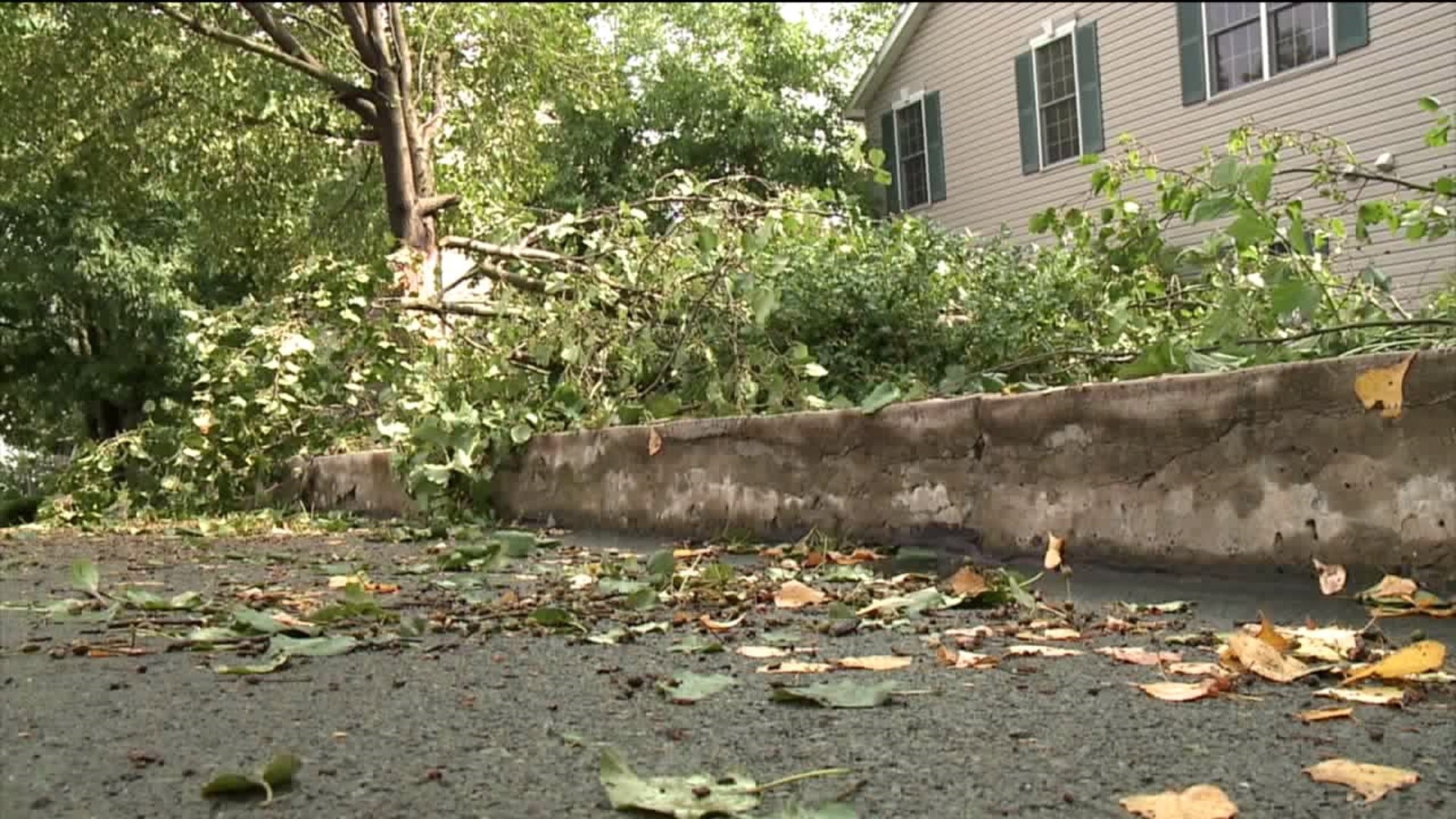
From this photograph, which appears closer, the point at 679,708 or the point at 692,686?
the point at 679,708

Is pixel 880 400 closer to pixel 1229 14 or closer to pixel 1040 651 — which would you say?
pixel 1040 651

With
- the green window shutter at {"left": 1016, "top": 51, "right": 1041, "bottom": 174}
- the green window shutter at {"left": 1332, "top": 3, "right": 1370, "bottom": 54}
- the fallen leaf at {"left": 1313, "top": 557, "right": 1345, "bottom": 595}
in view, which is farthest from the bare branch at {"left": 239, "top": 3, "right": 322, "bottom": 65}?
the fallen leaf at {"left": 1313, "top": 557, "right": 1345, "bottom": 595}

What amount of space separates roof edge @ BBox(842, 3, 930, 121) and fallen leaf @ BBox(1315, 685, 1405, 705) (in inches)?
585

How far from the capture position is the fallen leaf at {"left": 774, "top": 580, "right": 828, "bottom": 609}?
3322 millimetres

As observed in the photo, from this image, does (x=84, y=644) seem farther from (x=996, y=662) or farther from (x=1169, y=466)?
(x=1169, y=466)

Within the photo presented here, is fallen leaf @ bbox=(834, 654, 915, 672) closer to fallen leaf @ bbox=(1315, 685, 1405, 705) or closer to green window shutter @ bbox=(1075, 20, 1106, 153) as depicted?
fallen leaf @ bbox=(1315, 685, 1405, 705)

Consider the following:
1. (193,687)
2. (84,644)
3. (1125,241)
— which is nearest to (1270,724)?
(193,687)

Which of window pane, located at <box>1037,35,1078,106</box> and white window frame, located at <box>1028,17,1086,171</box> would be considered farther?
window pane, located at <box>1037,35,1078,106</box>

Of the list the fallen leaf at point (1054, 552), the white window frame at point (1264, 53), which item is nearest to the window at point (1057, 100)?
the white window frame at point (1264, 53)

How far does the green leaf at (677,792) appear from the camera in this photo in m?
1.52

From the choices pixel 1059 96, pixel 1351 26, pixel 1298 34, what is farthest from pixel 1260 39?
pixel 1059 96

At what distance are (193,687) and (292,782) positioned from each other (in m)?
0.77

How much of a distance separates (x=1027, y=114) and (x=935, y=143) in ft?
5.30

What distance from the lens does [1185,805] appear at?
5.03 feet
